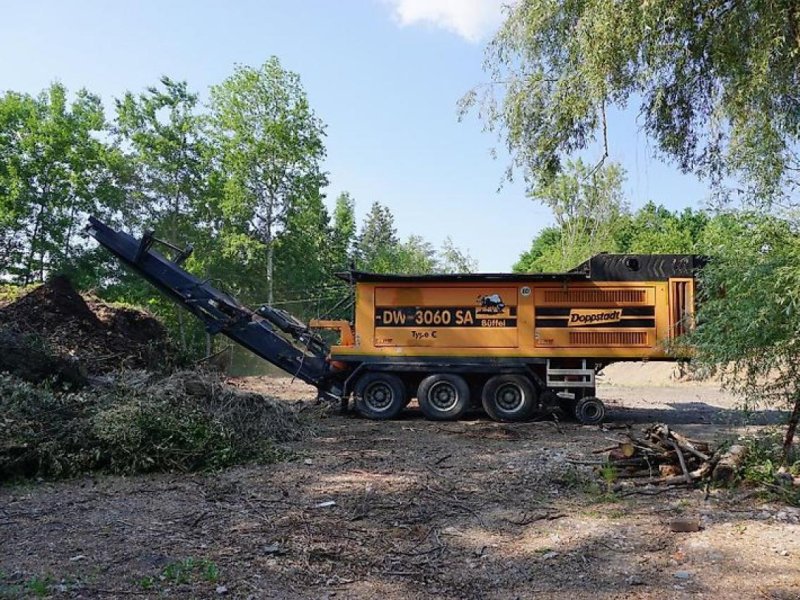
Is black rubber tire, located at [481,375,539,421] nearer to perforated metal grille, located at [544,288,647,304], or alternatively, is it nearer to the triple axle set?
the triple axle set

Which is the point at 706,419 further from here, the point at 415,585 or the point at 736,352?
the point at 415,585

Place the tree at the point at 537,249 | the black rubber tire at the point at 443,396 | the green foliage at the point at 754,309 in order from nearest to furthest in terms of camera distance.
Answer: the green foliage at the point at 754,309 → the black rubber tire at the point at 443,396 → the tree at the point at 537,249

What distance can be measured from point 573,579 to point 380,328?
756 cm

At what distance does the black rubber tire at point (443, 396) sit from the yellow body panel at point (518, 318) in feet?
1.50

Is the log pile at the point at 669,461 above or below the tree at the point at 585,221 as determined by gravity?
below

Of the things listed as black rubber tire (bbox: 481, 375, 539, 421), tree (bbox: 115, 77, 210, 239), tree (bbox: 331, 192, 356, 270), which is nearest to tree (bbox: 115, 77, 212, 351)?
tree (bbox: 115, 77, 210, 239)

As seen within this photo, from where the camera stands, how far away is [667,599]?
3582 millimetres

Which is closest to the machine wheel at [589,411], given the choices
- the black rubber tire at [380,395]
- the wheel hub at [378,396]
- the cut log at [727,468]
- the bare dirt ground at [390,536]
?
the black rubber tire at [380,395]

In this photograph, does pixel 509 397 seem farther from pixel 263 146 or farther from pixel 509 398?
pixel 263 146

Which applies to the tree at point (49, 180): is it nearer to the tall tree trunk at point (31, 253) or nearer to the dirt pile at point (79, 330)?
the tall tree trunk at point (31, 253)

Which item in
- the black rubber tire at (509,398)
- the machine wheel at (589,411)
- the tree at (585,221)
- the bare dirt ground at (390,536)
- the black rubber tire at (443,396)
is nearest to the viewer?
the bare dirt ground at (390,536)

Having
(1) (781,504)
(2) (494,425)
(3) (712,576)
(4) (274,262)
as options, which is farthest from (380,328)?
(4) (274,262)

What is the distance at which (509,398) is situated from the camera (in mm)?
11016

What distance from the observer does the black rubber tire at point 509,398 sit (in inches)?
428
